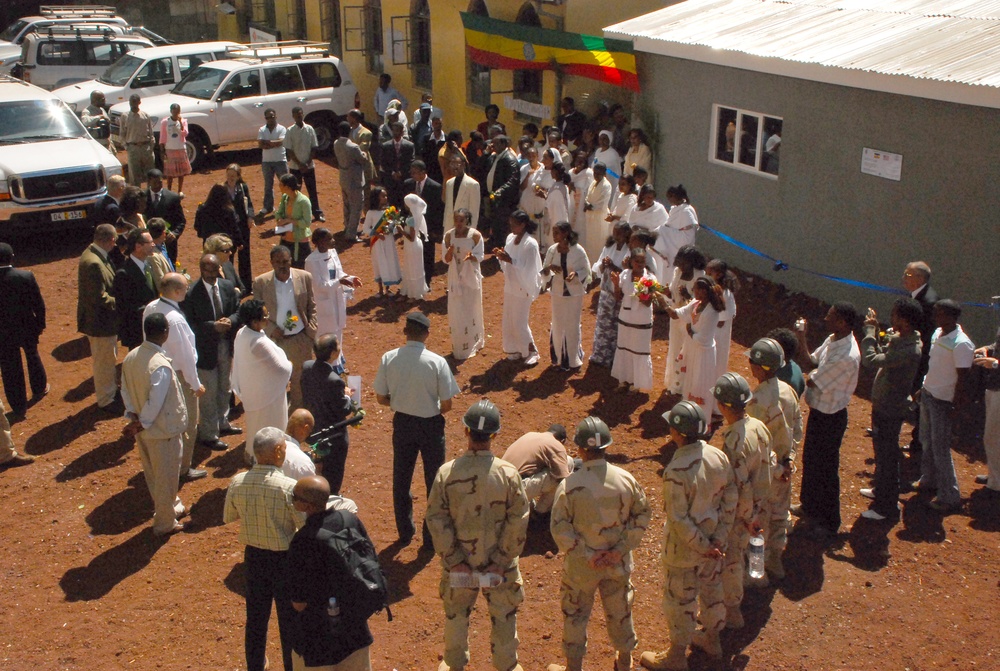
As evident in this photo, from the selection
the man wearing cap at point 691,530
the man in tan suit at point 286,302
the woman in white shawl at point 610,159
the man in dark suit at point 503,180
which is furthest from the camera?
the woman in white shawl at point 610,159

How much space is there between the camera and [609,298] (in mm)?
10008

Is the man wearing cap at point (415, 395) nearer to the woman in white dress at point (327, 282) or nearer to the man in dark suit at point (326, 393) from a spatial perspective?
the man in dark suit at point (326, 393)

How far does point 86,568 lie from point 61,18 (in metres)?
20.6

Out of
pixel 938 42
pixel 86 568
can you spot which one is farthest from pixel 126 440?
pixel 938 42

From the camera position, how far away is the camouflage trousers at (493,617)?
5566mm

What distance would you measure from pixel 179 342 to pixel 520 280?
3848 mm

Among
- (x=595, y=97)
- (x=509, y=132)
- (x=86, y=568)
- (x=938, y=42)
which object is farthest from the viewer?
(x=509, y=132)

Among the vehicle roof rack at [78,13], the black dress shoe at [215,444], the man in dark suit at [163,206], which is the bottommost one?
the black dress shoe at [215,444]

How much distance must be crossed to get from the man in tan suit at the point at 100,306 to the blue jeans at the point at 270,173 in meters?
6.50

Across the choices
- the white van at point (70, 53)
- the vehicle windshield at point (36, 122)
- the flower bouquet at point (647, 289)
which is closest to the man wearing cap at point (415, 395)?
the flower bouquet at point (647, 289)

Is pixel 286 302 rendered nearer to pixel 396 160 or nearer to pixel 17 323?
pixel 17 323

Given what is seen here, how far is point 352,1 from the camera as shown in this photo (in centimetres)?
2391

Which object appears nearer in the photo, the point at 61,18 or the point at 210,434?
the point at 210,434

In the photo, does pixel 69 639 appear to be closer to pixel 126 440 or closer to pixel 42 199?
pixel 126 440
